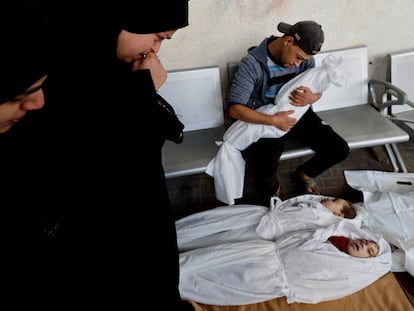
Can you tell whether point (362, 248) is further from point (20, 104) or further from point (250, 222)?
point (20, 104)

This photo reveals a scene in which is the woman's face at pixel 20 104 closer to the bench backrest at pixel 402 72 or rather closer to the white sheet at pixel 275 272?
the white sheet at pixel 275 272

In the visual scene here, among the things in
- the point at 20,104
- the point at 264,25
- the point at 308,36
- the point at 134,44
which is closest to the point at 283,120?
the point at 308,36

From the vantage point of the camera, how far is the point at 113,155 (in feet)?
2.45

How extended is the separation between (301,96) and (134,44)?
1.25 metres

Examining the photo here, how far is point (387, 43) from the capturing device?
2510 mm

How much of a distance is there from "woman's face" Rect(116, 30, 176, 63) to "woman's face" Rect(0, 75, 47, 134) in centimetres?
28

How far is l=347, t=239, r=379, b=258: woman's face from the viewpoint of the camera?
1.52 metres

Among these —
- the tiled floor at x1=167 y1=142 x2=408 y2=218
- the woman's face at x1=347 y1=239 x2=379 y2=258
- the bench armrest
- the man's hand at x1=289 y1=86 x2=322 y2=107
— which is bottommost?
the tiled floor at x1=167 y1=142 x2=408 y2=218

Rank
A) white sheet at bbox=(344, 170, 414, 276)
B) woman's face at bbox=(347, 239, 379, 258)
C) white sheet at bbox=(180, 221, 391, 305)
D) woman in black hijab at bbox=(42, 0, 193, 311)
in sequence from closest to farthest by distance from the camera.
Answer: woman in black hijab at bbox=(42, 0, 193, 311) → white sheet at bbox=(180, 221, 391, 305) → woman's face at bbox=(347, 239, 379, 258) → white sheet at bbox=(344, 170, 414, 276)

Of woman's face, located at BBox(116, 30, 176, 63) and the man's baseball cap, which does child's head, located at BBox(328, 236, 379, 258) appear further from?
woman's face, located at BBox(116, 30, 176, 63)

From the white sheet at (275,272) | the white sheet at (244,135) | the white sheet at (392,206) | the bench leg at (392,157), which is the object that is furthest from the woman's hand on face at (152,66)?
the bench leg at (392,157)

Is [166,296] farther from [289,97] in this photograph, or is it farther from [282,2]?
[282,2]

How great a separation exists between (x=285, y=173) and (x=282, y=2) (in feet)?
4.03

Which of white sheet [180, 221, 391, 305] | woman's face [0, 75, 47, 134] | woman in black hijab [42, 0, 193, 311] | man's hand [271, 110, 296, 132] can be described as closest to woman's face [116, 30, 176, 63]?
woman in black hijab [42, 0, 193, 311]
